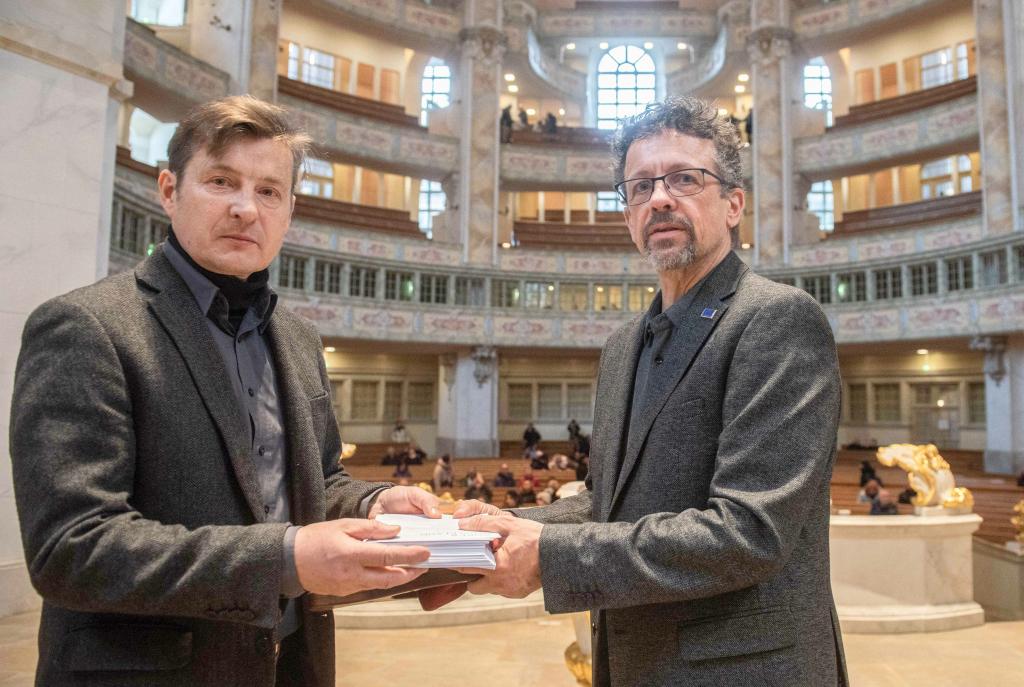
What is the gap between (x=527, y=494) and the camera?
502 inches

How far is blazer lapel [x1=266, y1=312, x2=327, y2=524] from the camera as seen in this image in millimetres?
Answer: 1750

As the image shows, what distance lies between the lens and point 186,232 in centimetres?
164

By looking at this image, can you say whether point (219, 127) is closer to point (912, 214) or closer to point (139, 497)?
point (139, 497)

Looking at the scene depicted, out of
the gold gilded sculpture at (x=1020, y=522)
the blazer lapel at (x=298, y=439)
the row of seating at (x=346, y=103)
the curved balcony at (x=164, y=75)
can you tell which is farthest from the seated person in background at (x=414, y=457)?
the blazer lapel at (x=298, y=439)

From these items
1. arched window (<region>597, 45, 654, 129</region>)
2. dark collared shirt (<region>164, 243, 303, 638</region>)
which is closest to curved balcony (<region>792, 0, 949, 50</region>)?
arched window (<region>597, 45, 654, 129</region>)

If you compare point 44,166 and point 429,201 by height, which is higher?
point 429,201

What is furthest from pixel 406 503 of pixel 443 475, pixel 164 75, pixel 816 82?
pixel 816 82

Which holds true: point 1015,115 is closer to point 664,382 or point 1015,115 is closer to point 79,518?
point 664,382

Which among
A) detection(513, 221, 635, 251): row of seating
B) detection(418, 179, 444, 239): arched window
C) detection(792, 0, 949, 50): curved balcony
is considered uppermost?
detection(792, 0, 949, 50): curved balcony

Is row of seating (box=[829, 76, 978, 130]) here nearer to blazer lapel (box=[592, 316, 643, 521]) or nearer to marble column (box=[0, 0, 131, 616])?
marble column (box=[0, 0, 131, 616])

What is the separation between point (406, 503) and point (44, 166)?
5.45 m

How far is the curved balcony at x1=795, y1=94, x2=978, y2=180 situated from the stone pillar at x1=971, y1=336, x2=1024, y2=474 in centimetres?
581

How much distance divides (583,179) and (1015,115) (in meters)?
11.8

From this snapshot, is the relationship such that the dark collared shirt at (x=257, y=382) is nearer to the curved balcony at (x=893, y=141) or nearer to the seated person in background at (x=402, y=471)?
the seated person in background at (x=402, y=471)
